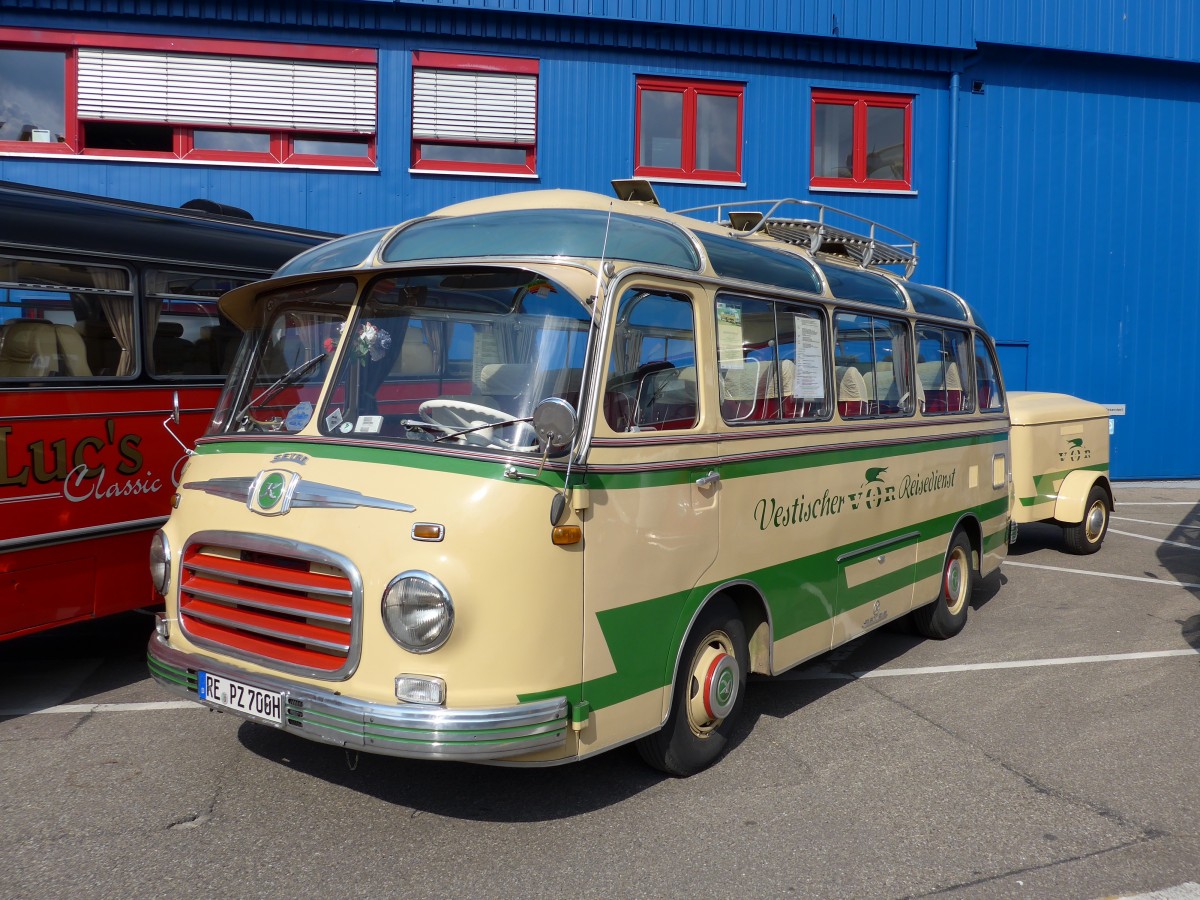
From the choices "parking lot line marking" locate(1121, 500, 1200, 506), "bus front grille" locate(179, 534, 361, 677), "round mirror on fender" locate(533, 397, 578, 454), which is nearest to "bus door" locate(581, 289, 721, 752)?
"round mirror on fender" locate(533, 397, 578, 454)

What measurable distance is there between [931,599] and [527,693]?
424cm

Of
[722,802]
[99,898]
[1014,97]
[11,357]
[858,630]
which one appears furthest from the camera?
[1014,97]

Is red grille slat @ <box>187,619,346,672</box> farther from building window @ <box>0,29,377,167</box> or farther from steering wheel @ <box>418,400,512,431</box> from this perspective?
building window @ <box>0,29,377,167</box>

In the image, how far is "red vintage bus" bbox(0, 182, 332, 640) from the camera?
18.2ft

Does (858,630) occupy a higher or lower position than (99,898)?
higher

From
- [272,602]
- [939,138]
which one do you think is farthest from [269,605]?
[939,138]

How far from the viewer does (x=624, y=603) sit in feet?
13.5

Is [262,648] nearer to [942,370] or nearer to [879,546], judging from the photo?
[879,546]

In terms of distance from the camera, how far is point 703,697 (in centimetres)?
466

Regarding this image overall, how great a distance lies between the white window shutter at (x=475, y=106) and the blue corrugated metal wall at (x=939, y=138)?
0.21m

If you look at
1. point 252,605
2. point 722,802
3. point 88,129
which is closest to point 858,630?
point 722,802

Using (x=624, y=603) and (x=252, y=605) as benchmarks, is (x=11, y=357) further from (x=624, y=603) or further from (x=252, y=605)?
(x=624, y=603)

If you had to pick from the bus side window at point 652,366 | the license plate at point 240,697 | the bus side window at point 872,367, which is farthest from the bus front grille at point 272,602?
the bus side window at point 872,367

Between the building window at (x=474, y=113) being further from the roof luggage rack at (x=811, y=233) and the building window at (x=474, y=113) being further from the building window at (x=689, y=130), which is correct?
the roof luggage rack at (x=811, y=233)
